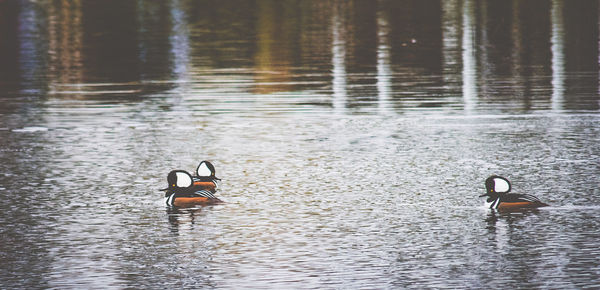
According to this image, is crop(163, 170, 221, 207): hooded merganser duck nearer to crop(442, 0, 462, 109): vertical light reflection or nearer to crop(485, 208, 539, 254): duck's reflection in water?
crop(485, 208, 539, 254): duck's reflection in water

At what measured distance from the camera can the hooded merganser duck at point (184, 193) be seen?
1273 cm

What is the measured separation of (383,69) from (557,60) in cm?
420

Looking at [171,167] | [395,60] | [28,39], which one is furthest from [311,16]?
[171,167]

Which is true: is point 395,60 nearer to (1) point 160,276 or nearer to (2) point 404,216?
(2) point 404,216

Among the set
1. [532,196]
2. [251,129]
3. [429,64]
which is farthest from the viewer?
[429,64]

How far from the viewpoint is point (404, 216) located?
11.9m

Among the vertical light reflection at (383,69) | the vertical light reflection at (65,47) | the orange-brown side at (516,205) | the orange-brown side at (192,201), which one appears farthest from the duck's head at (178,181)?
the vertical light reflection at (65,47)

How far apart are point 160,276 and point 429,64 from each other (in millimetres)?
18993

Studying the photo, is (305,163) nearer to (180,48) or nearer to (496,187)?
(496,187)

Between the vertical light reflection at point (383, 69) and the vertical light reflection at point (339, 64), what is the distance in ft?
2.07

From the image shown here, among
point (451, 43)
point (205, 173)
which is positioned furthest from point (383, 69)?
point (205, 173)

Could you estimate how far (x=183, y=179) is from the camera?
1277 centimetres

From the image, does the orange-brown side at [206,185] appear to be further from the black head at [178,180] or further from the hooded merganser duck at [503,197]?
the hooded merganser duck at [503,197]

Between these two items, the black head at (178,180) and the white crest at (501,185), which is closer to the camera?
the white crest at (501,185)
